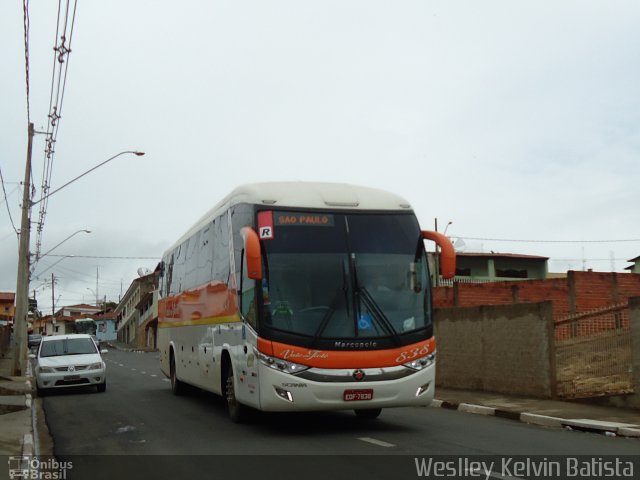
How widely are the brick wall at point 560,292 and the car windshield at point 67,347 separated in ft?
40.4

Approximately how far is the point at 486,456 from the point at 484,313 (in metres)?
9.40

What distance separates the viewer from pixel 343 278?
10.3 metres

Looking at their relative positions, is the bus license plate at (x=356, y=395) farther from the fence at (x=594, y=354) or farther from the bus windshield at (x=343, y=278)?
the fence at (x=594, y=354)

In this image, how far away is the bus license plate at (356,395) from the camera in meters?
9.91

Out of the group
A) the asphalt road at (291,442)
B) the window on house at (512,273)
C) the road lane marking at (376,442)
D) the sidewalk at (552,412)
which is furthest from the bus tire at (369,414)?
the window on house at (512,273)

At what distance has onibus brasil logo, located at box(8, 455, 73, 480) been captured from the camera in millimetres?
7777

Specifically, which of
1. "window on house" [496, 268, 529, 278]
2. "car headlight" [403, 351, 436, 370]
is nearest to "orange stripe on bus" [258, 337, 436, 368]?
"car headlight" [403, 351, 436, 370]

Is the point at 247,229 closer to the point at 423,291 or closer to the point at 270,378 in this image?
the point at 270,378

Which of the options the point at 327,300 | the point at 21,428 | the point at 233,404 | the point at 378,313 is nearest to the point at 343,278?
the point at 327,300

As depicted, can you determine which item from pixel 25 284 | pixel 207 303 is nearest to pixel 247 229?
pixel 207 303

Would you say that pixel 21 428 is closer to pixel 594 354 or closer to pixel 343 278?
pixel 343 278

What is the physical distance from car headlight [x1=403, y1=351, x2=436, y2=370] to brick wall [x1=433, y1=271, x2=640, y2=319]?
14.7 metres

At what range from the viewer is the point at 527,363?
1577cm

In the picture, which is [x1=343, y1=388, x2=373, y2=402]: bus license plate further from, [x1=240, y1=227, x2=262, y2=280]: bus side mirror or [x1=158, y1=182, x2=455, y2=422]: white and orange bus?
[x1=240, y1=227, x2=262, y2=280]: bus side mirror
